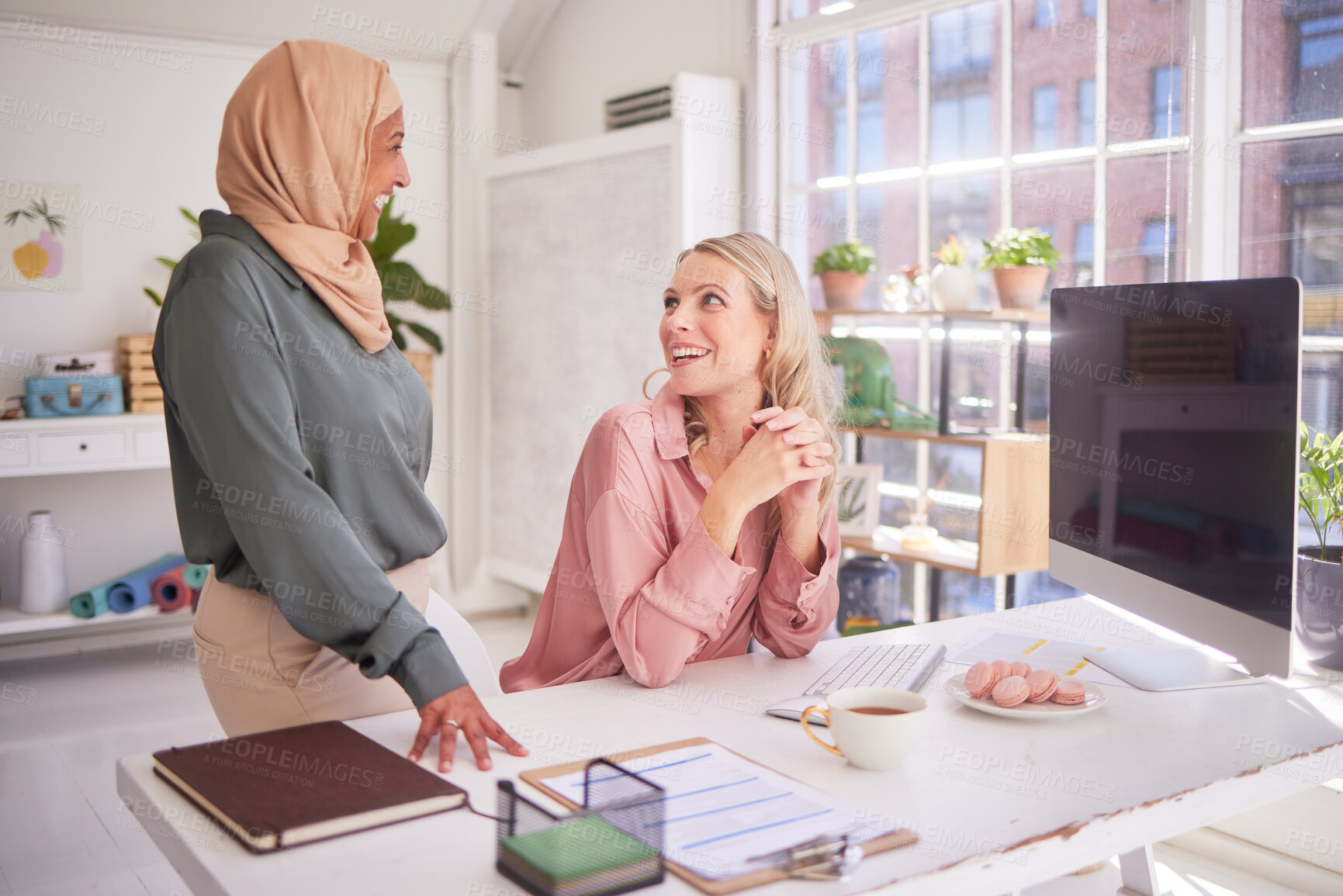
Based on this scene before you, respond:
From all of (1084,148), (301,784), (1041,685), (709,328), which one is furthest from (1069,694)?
(1084,148)

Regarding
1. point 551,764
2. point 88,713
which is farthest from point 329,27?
point 551,764

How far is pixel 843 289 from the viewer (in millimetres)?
3424

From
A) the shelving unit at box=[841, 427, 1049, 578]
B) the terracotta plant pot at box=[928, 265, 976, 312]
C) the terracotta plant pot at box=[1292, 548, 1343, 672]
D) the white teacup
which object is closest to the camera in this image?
the white teacup

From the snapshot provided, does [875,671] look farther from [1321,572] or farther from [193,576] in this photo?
[193,576]

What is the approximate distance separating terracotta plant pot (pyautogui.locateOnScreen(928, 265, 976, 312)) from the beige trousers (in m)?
2.10

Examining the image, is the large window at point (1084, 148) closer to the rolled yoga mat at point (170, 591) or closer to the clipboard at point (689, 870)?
the clipboard at point (689, 870)

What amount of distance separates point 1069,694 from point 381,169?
126 centimetres

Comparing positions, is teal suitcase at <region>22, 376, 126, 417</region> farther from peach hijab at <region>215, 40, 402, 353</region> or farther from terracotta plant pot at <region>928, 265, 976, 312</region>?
terracotta plant pot at <region>928, 265, 976, 312</region>

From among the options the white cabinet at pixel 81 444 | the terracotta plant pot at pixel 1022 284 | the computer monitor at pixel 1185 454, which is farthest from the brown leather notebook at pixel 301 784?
the white cabinet at pixel 81 444

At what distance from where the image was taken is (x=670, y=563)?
158 cm

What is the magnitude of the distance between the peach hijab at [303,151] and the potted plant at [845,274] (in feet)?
6.69

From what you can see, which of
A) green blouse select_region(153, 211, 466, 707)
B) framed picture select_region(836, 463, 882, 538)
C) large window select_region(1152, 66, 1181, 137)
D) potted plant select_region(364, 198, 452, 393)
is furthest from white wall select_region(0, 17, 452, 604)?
large window select_region(1152, 66, 1181, 137)

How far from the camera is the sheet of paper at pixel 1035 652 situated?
1.61 m

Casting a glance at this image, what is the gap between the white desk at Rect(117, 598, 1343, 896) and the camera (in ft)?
3.17
